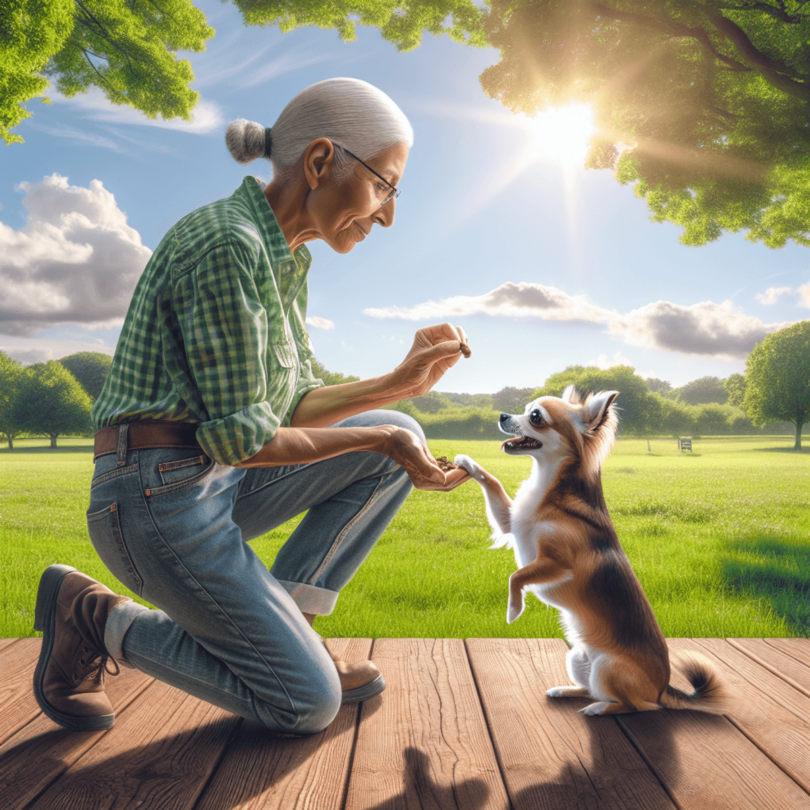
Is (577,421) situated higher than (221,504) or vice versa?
(577,421)

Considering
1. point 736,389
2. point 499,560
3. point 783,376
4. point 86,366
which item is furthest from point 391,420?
point 86,366

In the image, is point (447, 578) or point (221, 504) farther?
point (447, 578)

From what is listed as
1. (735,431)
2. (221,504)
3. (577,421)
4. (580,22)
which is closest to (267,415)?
(221,504)

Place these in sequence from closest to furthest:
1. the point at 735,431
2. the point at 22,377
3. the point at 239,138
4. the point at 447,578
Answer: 1. the point at 239,138
2. the point at 447,578
3. the point at 735,431
4. the point at 22,377

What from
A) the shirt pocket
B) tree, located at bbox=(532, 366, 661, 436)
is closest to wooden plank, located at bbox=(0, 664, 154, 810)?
the shirt pocket

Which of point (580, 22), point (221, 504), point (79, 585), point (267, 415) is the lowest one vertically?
point (79, 585)

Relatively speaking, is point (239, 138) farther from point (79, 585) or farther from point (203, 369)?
point (79, 585)

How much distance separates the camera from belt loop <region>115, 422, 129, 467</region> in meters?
1.40

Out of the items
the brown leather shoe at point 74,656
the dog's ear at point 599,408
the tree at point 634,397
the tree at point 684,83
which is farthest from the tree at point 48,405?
the dog's ear at point 599,408

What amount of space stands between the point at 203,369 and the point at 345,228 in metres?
0.67

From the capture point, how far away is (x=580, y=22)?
17.1 feet

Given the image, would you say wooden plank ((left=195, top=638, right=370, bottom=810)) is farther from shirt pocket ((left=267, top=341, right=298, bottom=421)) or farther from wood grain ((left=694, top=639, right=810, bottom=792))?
wood grain ((left=694, top=639, right=810, bottom=792))

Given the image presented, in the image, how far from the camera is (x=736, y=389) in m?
21.1

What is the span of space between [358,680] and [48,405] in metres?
25.3
